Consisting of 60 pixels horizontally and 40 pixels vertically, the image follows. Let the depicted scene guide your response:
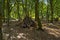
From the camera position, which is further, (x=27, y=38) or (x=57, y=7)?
(x=57, y=7)

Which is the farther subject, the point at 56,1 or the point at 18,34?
the point at 56,1

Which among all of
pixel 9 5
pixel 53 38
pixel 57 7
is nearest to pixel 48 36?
pixel 53 38

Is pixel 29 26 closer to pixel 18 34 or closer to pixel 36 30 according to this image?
pixel 36 30

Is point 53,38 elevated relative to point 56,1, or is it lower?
lower

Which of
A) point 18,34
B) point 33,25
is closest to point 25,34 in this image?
point 18,34

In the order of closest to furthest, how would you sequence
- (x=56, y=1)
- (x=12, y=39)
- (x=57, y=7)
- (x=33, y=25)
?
(x=12, y=39), (x=33, y=25), (x=56, y=1), (x=57, y=7)

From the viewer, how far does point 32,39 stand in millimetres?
12750

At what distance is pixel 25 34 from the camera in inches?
533

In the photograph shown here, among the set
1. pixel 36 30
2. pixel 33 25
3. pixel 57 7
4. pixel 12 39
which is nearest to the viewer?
pixel 12 39

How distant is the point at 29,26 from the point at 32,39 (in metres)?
3.28

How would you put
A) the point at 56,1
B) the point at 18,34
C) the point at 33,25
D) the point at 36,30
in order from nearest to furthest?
the point at 18,34
the point at 36,30
the point at 33,25
the point at 56,1

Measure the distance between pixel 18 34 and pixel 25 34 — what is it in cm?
67

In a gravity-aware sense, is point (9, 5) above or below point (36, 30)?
above

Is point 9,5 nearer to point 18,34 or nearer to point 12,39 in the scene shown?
point 18,34
